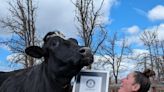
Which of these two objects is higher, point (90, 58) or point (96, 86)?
point (90, 58)

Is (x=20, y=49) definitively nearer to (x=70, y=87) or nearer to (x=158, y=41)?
(x=158, y=41)

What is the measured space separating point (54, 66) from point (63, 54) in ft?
0.81

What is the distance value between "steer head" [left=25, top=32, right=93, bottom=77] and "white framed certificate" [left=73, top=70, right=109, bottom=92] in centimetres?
11

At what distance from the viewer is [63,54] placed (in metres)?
5.77

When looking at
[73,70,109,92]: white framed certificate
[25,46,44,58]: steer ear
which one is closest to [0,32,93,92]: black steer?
[25,46,44,58]: steer ear

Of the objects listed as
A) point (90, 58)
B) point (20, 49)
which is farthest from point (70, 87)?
point (20, 49)

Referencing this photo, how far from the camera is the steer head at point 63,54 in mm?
5547

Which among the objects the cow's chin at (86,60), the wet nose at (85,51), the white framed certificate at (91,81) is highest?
the wet nose at (85,51)

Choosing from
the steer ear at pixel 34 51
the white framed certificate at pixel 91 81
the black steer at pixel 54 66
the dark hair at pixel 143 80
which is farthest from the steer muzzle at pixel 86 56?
the steer ear at pixel 34 51

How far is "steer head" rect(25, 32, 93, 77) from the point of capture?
5547 millimetres

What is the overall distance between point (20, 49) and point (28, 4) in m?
2.79

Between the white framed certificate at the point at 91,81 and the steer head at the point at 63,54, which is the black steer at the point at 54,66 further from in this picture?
the white framed certificate at the point at 91,81

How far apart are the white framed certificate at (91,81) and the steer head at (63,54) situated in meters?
0.11

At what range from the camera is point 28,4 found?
24.9 meters
